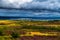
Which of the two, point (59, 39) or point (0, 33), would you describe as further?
point (0, 33)

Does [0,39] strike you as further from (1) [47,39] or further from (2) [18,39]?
(1) [47,39]

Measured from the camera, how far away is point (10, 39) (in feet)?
126

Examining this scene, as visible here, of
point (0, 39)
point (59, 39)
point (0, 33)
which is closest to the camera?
point (0, 39)

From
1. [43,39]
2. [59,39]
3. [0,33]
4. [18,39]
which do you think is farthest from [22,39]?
[0,33]

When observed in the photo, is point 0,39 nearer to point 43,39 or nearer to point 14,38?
point 14,38

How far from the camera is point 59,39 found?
131 feet

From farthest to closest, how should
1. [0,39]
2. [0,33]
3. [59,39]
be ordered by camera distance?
[0,33] < [59,39] < [0,39]

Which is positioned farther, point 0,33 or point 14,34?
point 0,33

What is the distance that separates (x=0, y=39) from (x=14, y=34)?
125 inches

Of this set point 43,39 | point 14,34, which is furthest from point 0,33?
point 43,39

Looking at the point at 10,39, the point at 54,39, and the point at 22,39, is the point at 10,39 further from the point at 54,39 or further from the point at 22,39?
the point at 54,39

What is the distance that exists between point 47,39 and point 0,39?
696cm

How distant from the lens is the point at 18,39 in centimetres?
3828

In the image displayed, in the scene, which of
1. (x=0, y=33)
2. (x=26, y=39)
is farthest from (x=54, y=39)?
(x=0, y=33)
